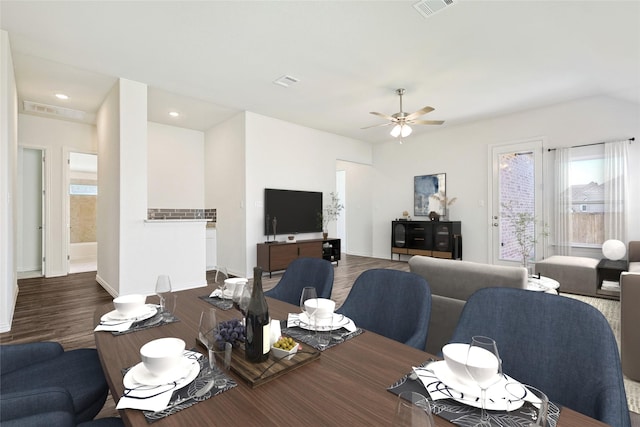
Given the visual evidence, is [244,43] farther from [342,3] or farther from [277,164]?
[277,164]

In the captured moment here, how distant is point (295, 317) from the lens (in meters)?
1.34

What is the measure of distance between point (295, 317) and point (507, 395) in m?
0.81

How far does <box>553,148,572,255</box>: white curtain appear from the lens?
5.05m

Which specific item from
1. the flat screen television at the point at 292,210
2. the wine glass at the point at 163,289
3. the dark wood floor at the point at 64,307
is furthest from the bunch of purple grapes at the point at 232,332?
the flat screen television at the point at 292,210

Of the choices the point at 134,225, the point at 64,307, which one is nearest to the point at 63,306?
the point at 64,307

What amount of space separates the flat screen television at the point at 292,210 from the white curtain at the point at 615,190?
474cm

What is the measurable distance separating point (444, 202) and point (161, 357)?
663 centimetres

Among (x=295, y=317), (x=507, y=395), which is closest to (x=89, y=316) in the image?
(x=295, y=317)

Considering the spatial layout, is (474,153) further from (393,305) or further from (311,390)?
(311,390)

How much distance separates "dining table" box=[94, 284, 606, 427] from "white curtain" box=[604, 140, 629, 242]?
17.9ft

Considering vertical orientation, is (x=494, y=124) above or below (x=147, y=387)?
above

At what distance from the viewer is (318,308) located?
123cm

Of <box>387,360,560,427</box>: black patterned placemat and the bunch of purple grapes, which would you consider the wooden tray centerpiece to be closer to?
the bunch of purple grapes

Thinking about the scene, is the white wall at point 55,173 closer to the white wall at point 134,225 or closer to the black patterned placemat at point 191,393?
the white wall at point 134,225
